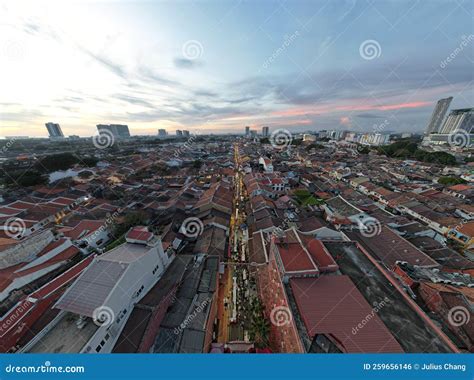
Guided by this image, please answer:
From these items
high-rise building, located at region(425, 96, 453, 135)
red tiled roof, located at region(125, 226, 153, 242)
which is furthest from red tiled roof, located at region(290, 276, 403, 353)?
high-rise building, located at region(425, 96, 453, 135)

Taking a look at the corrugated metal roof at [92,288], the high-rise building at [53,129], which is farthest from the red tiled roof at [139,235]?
the high-rise building at [53,129]

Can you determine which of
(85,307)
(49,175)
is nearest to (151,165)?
(49,175)

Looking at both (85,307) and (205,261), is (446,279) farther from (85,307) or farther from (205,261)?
(85,307)

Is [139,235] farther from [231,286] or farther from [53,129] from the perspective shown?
[53,129]

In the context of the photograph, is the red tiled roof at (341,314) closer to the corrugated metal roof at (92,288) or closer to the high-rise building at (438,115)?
the corrugated metal roof at (92,288)

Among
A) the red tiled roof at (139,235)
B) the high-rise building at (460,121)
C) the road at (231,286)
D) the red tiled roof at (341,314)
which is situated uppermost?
the high-rise building at (460,121)
